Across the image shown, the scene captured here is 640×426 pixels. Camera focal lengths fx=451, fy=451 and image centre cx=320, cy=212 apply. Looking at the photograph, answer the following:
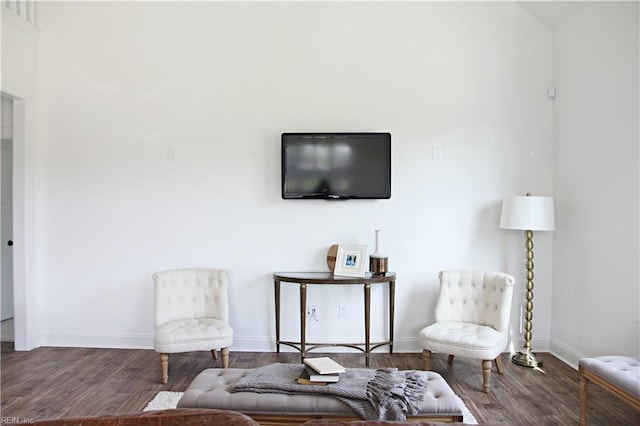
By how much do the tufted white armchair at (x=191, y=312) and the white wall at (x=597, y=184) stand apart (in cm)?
294

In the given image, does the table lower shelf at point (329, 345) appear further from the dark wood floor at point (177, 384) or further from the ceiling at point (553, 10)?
the ceiling at point (553, 10)

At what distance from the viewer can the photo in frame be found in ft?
13.1

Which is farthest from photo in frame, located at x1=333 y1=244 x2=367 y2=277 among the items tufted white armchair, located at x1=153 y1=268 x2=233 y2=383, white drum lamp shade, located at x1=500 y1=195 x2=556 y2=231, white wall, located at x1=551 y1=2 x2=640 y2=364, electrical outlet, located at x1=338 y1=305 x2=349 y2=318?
white wall, located at x1=551 y1=2 x2=640 y2=364

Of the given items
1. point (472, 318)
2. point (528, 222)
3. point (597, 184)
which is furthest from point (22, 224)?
point (597, 184)

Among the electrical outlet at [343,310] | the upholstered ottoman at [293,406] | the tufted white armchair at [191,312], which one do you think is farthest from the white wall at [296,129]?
the upholstered ottoman at [293,406]

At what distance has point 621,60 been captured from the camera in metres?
3.36

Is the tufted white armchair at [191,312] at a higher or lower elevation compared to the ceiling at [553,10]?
lower

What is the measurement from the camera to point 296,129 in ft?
14.0

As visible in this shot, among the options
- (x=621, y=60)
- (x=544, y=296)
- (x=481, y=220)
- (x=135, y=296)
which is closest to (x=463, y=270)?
(x=481, y=220)

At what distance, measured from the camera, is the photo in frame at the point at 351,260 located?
13.1ft

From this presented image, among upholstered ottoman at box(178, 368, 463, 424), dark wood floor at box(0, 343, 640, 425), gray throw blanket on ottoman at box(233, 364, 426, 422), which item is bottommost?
dark wood floor at box(0, 343, 640, 425)

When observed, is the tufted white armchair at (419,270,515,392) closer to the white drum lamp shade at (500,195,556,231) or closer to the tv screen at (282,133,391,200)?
the white drum lamp shade at (500,195,556,231)

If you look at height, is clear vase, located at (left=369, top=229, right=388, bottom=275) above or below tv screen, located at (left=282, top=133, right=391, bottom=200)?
below

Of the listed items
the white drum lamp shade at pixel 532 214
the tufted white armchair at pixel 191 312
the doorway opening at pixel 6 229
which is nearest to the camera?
the tufted white armchair at pixel 191 312
